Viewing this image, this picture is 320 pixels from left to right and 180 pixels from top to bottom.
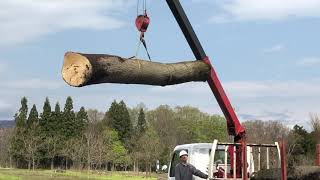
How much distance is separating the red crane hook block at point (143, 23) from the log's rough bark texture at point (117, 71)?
36.1 inches

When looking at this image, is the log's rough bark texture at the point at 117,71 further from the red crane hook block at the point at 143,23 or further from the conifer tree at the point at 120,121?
the conifer tree at the point at 120,121

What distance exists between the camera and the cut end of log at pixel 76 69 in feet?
27.3

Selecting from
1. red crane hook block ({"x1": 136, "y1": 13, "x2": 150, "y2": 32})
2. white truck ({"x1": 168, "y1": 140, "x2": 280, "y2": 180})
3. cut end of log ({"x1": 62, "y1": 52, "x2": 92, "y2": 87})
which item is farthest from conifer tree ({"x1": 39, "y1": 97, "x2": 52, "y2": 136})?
cut end of log ({"x1": 62, "y1": 52, "x2": 92, "y2": 87})

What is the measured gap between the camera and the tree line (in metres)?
80.2

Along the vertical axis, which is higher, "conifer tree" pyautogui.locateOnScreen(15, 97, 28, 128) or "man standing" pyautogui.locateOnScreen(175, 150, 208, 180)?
"conifer tree" pyautogui.locateOnScreen(15, 97, 28, 128)

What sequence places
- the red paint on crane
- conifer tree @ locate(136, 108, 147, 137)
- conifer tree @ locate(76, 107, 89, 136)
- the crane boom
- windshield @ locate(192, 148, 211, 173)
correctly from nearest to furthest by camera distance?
the crane boom < the red paint on crane < windshield @ locate(192, 148, 211, 173) < conifer tree @ locate(76, 107, 89, 136) < conifer tree @ locate(136, 108, 147, 137)

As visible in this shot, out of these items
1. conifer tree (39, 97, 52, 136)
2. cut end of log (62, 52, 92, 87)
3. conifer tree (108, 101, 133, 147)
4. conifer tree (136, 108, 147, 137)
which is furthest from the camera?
conifer tree (136, 108, 147, 137)

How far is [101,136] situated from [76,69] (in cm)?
7553

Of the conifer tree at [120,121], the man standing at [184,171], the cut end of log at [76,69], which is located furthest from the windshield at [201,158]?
the conifer tree at [120,121]

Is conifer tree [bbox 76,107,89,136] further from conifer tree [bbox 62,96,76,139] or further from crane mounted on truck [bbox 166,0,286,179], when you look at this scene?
crane mounted on truck [bbox 166,0,286,179]

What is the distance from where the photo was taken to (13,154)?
295ft

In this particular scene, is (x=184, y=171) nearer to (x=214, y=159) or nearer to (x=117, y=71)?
(x=214, y=159)

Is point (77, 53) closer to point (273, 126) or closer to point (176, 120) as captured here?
point (273, 126)

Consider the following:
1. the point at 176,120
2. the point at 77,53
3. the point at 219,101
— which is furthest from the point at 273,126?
the point at 77,53
